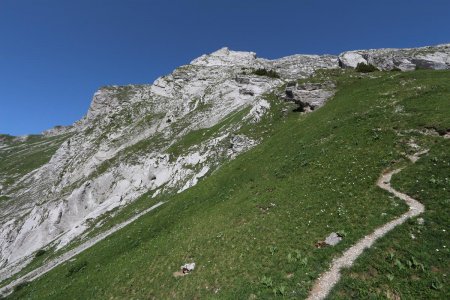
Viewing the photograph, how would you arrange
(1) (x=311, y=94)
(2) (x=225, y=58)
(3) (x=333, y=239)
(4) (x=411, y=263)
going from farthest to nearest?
(2) (x=225, y=58), (1) (x=311, y=94), (3) (x=333, y=239), (4) (x=411, y=263)

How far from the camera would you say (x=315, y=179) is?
28.5 m

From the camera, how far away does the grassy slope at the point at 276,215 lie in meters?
20.5

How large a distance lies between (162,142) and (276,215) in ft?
221

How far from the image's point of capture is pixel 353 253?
60.6ft

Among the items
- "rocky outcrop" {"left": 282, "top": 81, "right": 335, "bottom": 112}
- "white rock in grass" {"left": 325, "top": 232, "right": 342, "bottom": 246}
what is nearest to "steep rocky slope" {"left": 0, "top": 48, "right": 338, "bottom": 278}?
"rocky outcrop" {"left": 282, "top": 81, "right": 335, "bottom": 112}

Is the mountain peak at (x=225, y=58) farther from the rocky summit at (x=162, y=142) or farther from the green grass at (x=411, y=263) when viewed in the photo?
the green grass at (x=411, y=263)

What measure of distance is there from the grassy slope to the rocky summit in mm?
15295

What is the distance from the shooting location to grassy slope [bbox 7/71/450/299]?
20500 millimetres

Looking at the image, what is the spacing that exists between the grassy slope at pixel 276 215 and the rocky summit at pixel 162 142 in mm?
15295

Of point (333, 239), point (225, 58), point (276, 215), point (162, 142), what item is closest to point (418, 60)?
point (162, 142)

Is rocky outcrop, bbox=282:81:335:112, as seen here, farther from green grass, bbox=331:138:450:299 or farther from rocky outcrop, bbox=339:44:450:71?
rocky outcrop, bbox=339:44:450:71

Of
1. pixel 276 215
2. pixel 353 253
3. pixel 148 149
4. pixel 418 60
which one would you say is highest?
pixel 148 149

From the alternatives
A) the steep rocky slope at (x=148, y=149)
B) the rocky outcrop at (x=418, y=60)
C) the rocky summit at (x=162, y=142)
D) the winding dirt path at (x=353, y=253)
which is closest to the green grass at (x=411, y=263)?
the winding dirt path at (x=353, y=253)

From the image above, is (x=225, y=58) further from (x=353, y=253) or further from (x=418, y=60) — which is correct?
(x=353, y=253)
